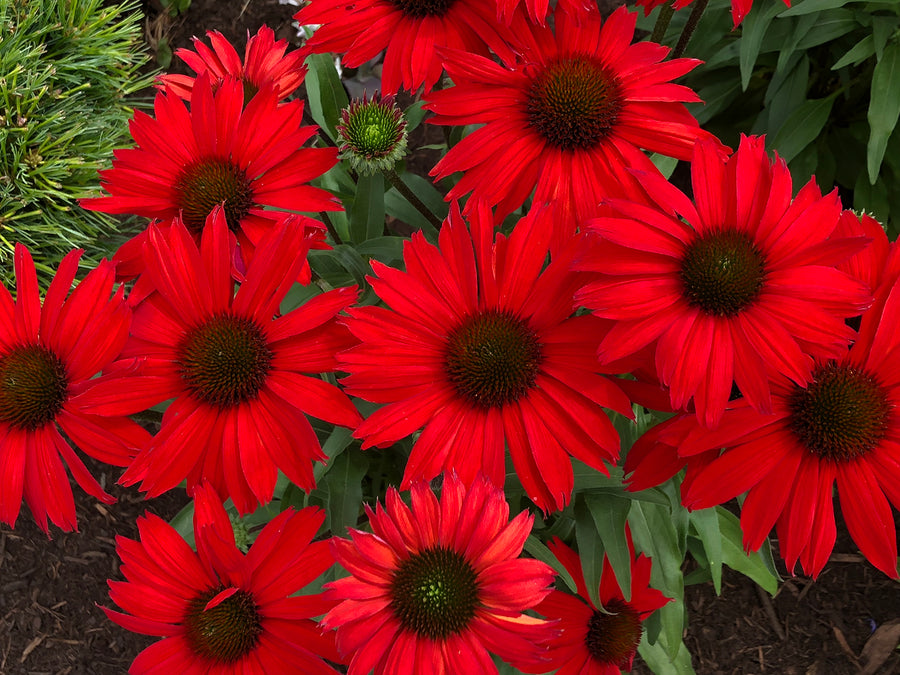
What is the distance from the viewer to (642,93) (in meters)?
1.08

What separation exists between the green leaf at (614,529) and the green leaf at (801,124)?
3.91 feet

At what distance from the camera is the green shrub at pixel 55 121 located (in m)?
2.24

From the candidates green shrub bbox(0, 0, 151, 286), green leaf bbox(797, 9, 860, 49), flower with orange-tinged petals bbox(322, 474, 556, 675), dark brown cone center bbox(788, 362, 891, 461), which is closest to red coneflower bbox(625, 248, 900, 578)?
dark brown cone center bbox(788, 362, 891, 461)

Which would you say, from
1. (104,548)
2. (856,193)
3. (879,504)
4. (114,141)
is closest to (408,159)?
(114,141)

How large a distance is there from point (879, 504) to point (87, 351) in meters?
1.00

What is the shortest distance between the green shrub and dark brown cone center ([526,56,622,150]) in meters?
1.56

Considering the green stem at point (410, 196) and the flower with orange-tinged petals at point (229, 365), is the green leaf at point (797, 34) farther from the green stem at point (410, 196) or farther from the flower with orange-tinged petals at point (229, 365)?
the flower with orange-tinged petals at point (229, 365)

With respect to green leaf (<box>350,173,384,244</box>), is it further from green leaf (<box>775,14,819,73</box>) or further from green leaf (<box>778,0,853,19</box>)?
green leaf (<box>775,14,819,73</box>)

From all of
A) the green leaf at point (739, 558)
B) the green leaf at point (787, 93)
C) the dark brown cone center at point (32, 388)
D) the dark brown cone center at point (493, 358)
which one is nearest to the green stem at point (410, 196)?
the dark brown cone center at point (493, 358)

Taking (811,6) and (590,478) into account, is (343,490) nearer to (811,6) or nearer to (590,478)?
(590,478)

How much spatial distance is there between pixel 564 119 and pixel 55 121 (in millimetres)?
1858

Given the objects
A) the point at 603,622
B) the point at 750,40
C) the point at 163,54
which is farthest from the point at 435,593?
the point at 163,54

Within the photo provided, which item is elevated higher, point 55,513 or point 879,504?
point 879,504

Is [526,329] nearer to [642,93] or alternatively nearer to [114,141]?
[642,93]
